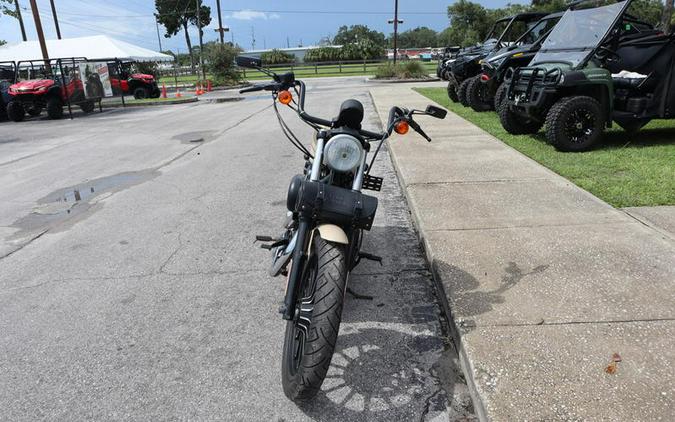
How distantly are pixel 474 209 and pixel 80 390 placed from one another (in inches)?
149

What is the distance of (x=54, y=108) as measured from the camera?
17844 mm

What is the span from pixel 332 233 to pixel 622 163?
18.6ft

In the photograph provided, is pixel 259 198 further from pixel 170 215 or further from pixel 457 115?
pixel 457 115

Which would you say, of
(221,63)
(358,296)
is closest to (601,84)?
(358,296)

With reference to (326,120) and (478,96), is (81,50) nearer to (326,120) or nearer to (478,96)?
(478,96)

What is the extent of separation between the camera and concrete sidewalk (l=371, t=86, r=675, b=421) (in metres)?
2.30

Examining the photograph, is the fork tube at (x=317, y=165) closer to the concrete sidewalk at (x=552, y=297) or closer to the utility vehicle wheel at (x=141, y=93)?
the concrete sidewalk at (x=552, y=297)

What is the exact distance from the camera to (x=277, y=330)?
3.24 m

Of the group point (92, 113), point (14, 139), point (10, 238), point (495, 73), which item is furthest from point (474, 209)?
point (92, 113)

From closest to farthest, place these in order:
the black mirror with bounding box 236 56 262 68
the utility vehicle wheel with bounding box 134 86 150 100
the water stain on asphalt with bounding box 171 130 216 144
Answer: the black mirror with bounding box 236 56 262 68 < the water stain on asphalt with bounding box 171 130 216 144 < the utility vehicle wheel with bounding box 134 86 150 100

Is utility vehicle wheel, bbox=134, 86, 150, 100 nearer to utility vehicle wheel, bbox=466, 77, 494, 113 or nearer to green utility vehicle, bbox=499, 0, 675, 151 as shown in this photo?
utility vehicle wheel, bbox=466, 77, 494, 113

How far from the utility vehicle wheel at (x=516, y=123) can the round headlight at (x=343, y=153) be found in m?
6.78

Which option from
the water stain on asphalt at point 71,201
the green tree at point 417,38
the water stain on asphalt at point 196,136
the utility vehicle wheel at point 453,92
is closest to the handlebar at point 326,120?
the water stain on asphalt at point 71,201

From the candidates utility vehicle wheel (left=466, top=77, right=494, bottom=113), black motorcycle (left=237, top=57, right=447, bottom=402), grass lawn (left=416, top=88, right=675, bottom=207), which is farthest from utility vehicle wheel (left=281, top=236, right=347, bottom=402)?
utility vehicle wheel (left=466, top=77, right=494, bottom=113)
